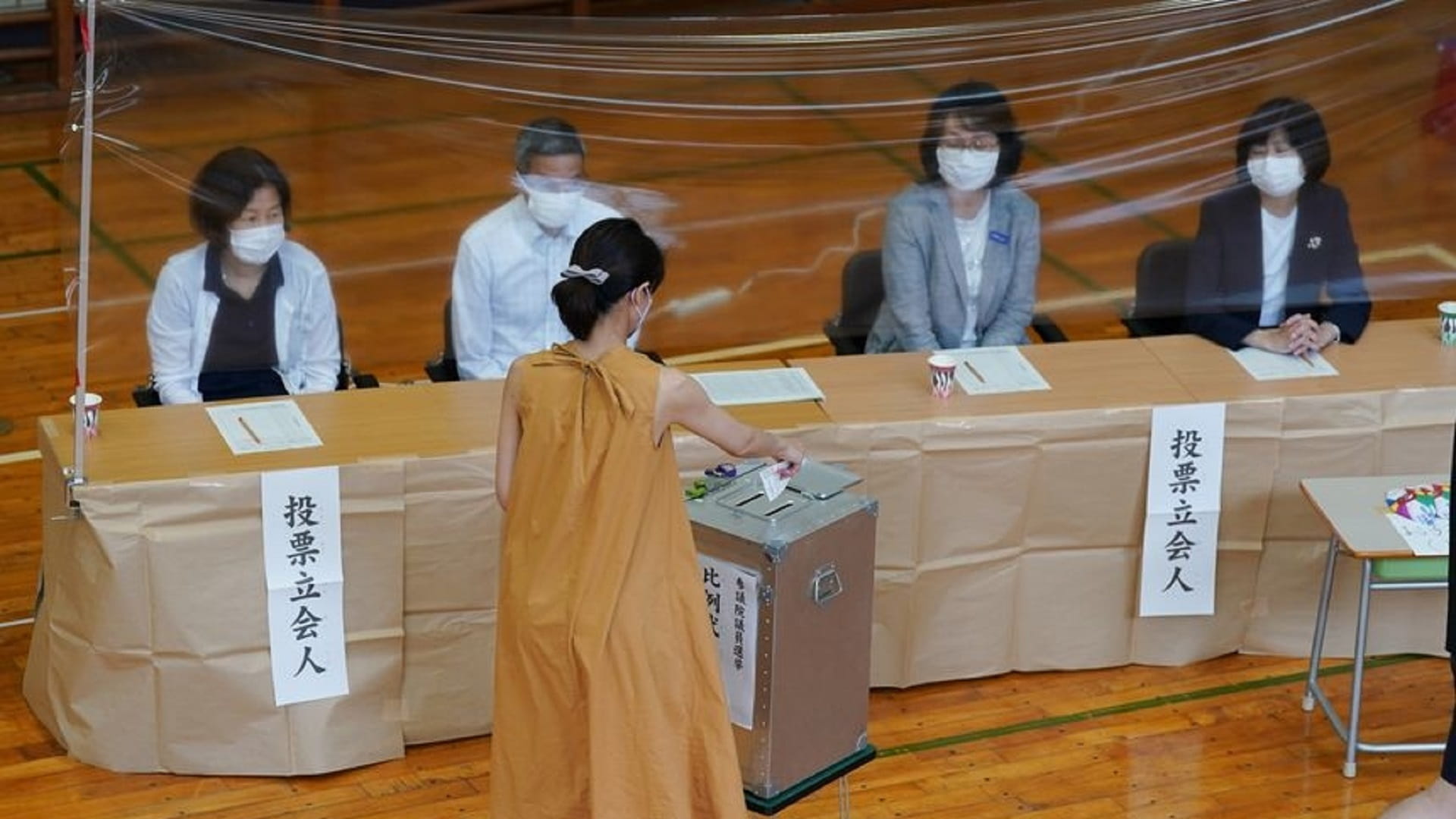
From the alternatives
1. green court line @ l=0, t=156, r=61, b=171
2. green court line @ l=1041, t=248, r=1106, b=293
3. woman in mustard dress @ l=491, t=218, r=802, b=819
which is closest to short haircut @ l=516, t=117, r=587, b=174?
woman in mustard dress @ l=491, t=218, r=802, b=819

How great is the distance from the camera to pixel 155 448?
435 cm

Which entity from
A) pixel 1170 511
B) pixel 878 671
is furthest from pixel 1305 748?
pixel 878 671

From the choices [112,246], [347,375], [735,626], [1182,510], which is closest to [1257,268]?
[1182,510]

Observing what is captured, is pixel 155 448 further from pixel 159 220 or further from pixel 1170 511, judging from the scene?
pixel 1170 511

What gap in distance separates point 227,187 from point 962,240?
161 centimetres

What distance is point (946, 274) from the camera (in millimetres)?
5031

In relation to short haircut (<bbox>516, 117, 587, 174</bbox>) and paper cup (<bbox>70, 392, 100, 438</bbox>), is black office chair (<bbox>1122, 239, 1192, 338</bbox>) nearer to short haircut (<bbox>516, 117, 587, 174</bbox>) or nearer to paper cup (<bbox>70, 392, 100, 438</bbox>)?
short haircut (<bbox>516, 117, 587, 174</bbox>)

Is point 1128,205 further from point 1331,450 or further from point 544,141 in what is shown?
point 544,141

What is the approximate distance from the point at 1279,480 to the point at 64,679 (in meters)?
2.52

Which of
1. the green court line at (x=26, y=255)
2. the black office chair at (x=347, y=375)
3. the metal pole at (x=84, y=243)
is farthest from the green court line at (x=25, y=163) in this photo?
the metal pole at (x=84, y=243)

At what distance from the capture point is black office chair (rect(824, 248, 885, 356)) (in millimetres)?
5027

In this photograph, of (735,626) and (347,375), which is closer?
(735,626)

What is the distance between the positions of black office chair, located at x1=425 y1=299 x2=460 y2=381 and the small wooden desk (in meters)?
1.80

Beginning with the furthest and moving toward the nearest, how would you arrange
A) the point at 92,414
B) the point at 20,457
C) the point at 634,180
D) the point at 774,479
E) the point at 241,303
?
the point at 20,457 → the point at 634,180 → the point at 241,303 → the point at 92,414 → the point at 774,479
